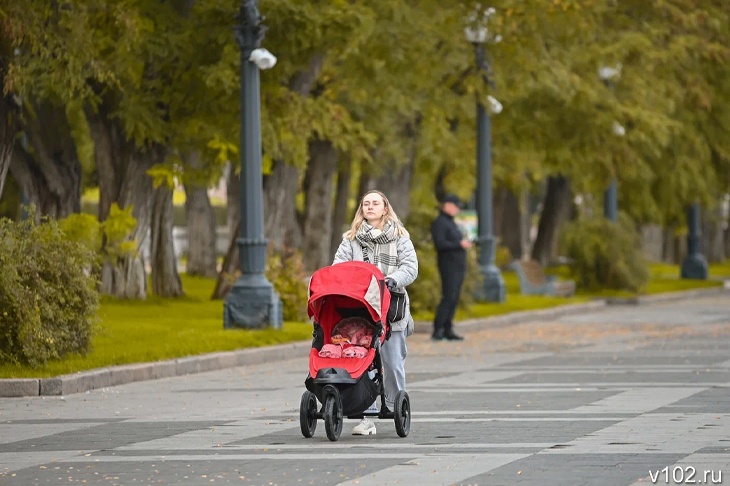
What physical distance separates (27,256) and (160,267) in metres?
15.3

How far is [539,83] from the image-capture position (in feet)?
118

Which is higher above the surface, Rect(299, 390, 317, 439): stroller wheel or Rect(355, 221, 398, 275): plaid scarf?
Rect(355, 221, 398, 275): plaid scarf

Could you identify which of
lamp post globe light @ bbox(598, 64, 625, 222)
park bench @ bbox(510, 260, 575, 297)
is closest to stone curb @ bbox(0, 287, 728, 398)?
park bench @ bbox(510, 260, 575, 297)

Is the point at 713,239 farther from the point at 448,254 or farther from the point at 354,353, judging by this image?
the point at 354,353

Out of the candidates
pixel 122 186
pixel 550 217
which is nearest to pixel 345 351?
pixel 122 186

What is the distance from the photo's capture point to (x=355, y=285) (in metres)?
12.1

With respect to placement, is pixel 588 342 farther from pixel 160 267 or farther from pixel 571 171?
pixel 571 171

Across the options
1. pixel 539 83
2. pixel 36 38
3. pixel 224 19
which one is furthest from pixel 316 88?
pixel 36 38

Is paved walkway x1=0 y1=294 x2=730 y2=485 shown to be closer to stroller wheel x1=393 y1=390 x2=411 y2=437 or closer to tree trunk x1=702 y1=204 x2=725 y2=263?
stroller wheel x1=393 y1=390 x2=411 y2=437

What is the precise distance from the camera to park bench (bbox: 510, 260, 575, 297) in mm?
38219

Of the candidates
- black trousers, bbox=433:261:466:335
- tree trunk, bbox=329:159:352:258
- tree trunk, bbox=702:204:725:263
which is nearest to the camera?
black trousers, bbox=433:261:466:335

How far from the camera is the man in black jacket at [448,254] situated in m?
24.1

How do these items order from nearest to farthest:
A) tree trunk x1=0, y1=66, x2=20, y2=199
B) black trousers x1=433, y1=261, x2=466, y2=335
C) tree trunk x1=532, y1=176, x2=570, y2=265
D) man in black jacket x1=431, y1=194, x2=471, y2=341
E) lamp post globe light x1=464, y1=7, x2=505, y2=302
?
tree trunk x1=0, y1=66, x2=20, y2=199 < man in black jacket x1=431, y1=194, x2=471, y2=341 < black trousers x1=433, y1=261, x2=466, y2=335 < lamp post globe light x1=464, y1=7, x2=505, y2=302 < tree trunk x1=532, y1=176, x2=570, y2=265

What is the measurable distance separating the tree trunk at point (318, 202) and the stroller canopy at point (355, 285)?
89.2ft
